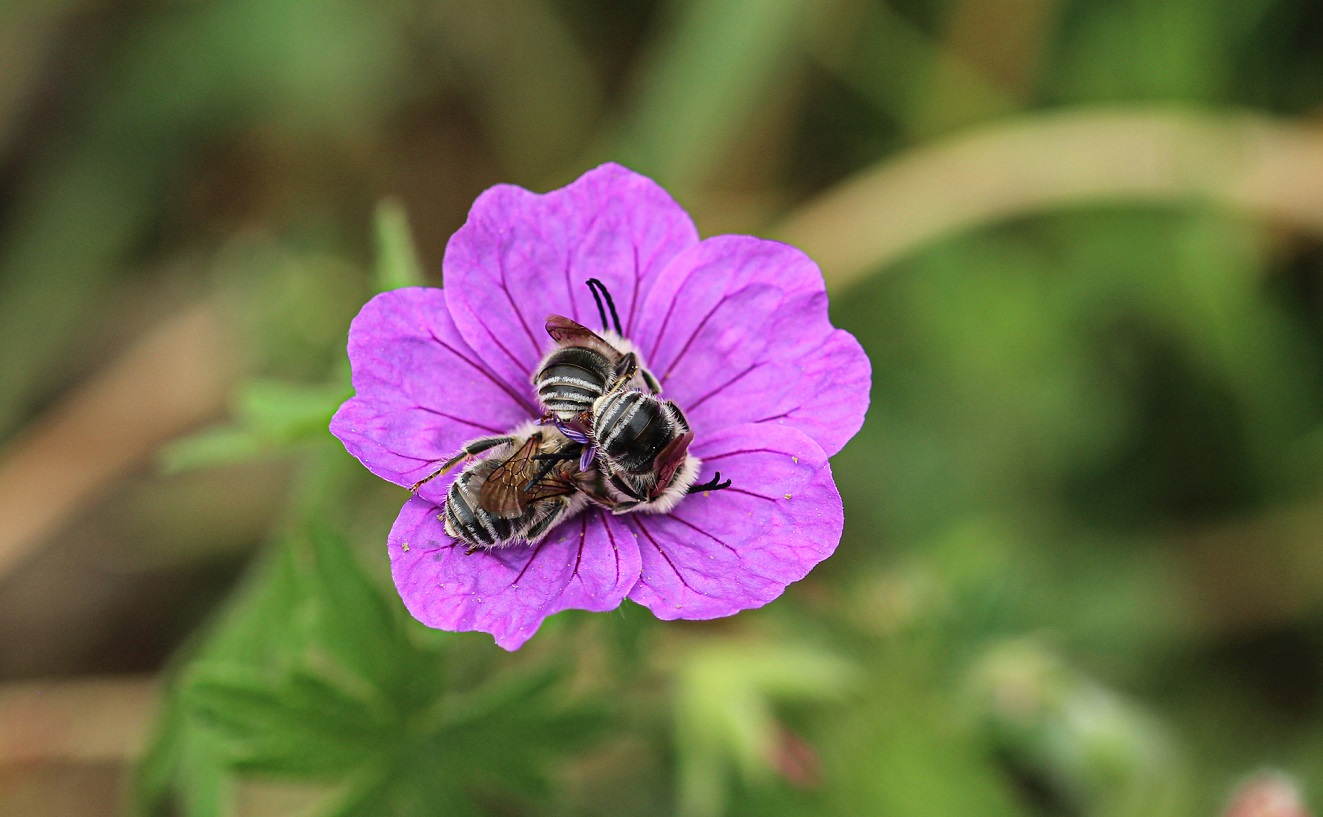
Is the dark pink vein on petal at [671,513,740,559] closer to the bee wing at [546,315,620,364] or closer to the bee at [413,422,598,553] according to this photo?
the bee at [413,422,598,553]

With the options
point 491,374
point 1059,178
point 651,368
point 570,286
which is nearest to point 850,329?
point 1059,178

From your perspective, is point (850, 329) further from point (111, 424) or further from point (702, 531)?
point (111, 424)

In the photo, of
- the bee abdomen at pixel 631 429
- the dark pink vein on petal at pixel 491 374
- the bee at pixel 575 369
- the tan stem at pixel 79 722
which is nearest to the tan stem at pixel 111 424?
the tan stem at pixel 79 722

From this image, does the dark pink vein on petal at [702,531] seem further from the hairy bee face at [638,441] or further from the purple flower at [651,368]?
the hairy bee face at [638,441]

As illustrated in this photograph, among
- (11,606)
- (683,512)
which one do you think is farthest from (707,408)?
(11,606)

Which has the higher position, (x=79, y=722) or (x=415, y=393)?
(x=415, y=393)

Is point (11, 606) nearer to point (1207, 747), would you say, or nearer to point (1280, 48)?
point (1207, 747)
